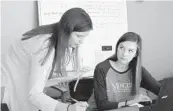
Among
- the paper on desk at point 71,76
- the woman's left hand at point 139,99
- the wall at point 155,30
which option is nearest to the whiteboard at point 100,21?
the wall at point 155,30

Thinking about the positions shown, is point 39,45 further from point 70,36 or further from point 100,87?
point 100,87

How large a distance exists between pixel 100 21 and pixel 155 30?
2.15 ft

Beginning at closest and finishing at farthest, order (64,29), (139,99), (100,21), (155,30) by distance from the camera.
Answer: (64,29)
(139,99)
(100,21)
(155,30)

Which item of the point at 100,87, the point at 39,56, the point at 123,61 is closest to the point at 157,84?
the point at 123,61

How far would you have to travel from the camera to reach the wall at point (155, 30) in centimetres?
266

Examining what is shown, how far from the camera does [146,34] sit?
8.90 ft

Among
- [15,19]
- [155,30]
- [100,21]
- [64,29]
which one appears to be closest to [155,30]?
[155,30]

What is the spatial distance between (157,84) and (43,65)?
901mm

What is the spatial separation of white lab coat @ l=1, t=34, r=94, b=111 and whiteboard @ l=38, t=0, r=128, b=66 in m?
1.04

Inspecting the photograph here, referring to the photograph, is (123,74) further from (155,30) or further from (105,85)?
(155,30)

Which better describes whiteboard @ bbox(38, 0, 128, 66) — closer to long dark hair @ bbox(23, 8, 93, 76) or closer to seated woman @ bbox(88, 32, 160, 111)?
seated woman @ bbox(88, 32, 160, 111)

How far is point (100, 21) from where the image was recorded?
2473 mm

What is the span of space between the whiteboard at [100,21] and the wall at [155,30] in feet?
0.50

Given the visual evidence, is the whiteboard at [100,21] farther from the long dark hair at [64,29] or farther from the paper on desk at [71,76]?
the long dark hair at [64,29]
